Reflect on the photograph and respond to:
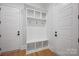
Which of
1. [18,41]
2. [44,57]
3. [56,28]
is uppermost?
[56,28]

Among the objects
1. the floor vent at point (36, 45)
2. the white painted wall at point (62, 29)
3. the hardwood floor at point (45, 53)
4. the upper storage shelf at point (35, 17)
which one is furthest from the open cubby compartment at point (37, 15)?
the hardwood floor at point (45, 53)

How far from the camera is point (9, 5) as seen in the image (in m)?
1.32

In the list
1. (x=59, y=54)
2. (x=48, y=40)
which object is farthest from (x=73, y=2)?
(x=59, y=54)

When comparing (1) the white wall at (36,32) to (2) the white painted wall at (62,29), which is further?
(1) the white wall at (36,32)

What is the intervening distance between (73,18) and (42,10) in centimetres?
50

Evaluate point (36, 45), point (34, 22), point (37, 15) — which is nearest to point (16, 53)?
point (36, 45)

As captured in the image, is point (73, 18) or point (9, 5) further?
point (9, 5)

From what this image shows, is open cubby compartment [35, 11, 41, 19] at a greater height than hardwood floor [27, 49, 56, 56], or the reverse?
open cubby compartment [35, 11, 41, 19]

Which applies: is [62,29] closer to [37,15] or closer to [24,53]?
[37,15]

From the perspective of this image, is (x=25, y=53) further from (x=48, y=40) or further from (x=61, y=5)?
(x=61, y=5)

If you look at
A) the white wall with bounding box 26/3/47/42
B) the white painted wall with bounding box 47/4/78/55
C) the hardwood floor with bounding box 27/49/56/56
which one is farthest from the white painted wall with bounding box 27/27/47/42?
the hardwood floor with bounding box 27/49/56/56

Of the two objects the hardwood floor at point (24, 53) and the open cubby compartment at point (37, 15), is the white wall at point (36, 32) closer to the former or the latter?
the open cubby compartment at point (37, 15)

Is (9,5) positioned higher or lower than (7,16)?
higher

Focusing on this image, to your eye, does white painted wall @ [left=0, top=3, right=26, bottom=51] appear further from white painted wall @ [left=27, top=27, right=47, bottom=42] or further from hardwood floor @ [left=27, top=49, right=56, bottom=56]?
hardwood floor @ [left=27, top=49, right=56, bottom=56]
